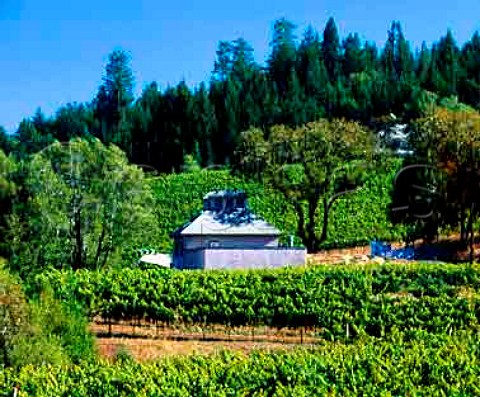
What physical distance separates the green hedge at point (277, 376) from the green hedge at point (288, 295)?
34.4 ft

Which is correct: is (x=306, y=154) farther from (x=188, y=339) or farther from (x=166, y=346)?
(x=166, y=346)

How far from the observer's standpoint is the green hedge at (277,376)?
11.1 metres

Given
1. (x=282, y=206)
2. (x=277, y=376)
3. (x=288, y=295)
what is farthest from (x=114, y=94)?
(x=277, y=376)

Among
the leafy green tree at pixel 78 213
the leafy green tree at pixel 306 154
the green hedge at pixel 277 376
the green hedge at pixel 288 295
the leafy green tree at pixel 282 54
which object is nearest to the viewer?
the green hedge at pixel 277 376

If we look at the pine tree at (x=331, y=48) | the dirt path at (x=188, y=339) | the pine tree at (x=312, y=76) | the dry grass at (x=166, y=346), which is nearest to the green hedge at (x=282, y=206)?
the pine tree at (x=312, y=76)

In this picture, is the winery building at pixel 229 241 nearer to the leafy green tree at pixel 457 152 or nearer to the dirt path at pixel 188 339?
the dirt path at pixel 188 339

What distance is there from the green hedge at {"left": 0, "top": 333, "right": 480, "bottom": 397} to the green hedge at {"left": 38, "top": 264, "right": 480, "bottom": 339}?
10.5m

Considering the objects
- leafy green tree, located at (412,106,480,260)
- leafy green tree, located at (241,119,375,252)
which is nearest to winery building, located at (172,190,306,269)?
leafy green tree, located at (241,119,375,252)

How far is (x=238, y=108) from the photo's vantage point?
230ft

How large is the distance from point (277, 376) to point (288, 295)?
1315cm

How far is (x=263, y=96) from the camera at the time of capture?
7262 centimetres

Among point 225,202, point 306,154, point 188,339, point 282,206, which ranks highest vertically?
point 306,154

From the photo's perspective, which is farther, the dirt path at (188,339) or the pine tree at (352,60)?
the pine tree at (352,60)

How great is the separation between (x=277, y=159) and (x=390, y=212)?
→ 6.65 m
